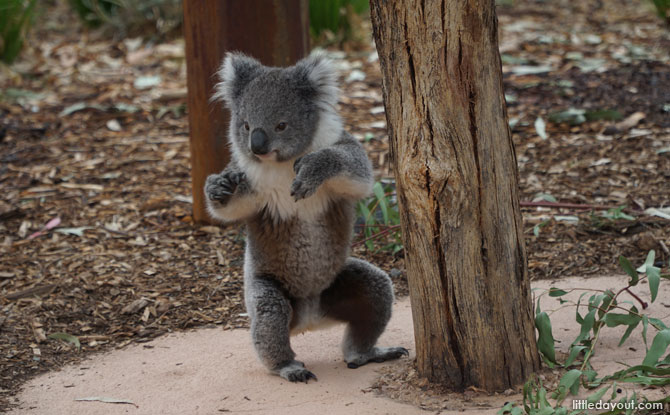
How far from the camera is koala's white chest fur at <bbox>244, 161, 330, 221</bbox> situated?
3971mm

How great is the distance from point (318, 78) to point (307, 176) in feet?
2.25

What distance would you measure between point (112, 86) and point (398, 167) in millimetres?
6824

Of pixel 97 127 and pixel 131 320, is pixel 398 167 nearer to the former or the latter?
pixel 131 320

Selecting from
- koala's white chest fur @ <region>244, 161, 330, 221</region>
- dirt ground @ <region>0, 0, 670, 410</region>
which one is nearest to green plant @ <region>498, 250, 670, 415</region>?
koala's white chest fur @ <region>244, 161, 330, 221</region>

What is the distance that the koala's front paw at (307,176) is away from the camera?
360 cm

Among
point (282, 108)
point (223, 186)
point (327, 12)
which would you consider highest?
point (327, 12)

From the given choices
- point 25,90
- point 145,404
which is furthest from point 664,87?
point 25,90

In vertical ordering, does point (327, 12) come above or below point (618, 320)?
above

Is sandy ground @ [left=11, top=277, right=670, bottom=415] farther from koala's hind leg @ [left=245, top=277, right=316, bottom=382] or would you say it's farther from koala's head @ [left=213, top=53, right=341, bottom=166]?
koala's head @ [left=213, top=53, right=341, bottom=166]

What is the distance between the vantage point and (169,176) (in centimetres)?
701

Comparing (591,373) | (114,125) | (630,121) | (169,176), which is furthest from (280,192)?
(114,125)

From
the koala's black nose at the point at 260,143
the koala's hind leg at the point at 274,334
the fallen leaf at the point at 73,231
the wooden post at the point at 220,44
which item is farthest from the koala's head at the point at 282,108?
the fallen leaf at the point at 73,231

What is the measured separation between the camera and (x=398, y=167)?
10.7 feet

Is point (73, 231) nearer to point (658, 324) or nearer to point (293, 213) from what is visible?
point (293, 213)
